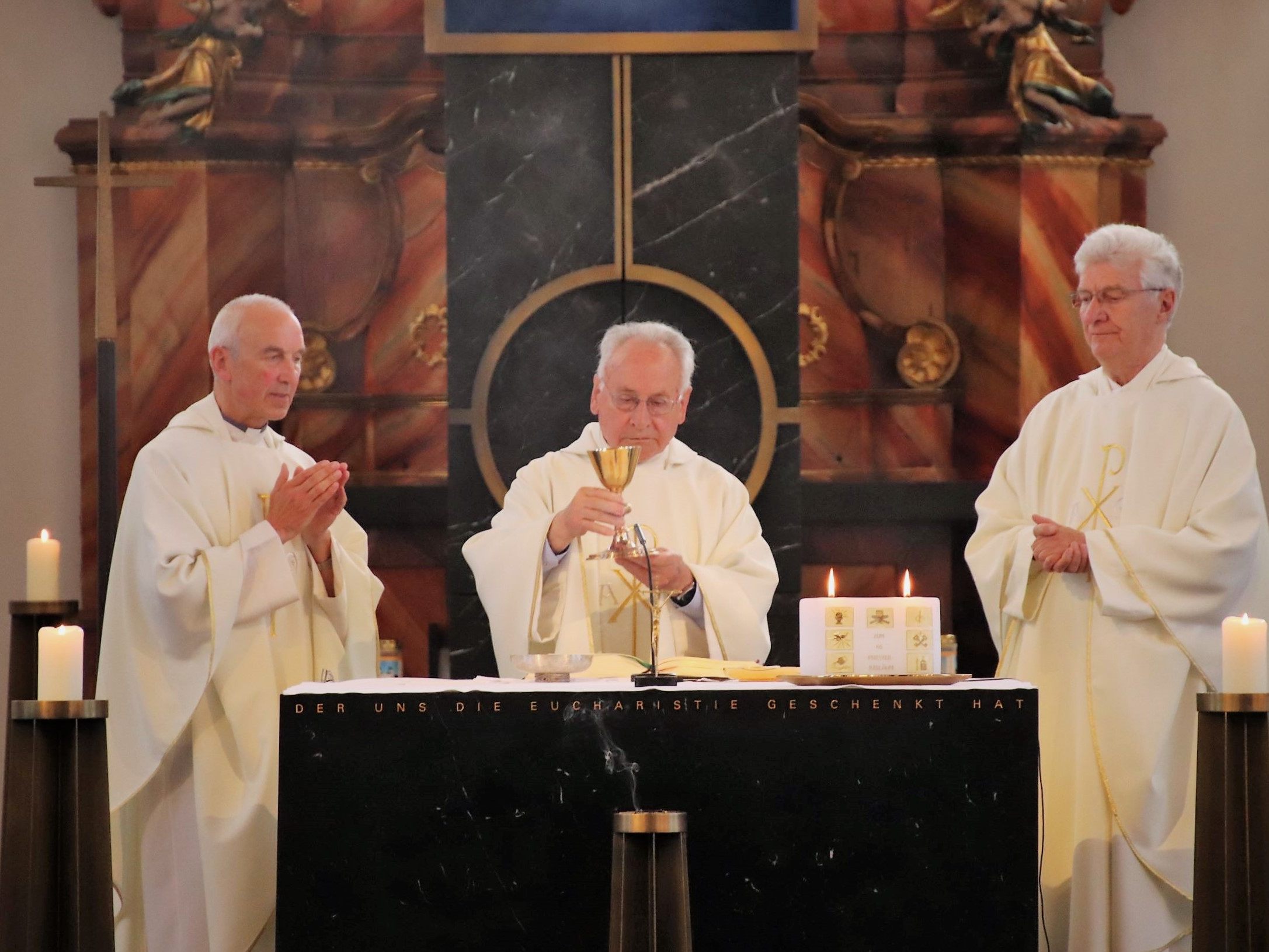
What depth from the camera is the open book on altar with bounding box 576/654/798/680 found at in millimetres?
4746

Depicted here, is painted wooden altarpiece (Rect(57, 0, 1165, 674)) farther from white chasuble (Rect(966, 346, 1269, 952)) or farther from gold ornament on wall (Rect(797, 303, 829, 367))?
white chasuble (Rect(966, 346, 1269, 952))

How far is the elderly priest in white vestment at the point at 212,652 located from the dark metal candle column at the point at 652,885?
175 centimetres

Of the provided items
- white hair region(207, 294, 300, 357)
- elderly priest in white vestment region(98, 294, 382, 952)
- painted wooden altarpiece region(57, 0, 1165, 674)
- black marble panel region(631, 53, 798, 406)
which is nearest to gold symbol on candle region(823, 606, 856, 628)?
elderly priest in white vestment region(98, 294, 382, 952)

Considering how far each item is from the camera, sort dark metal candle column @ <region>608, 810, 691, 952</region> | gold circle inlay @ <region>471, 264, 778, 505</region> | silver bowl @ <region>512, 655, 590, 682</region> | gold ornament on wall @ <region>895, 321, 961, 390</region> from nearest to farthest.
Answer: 1. dark metal candle column @ <region>608, 810, 691, 952</region>
2. silver bowl @ <region>512, 655, 590, 682</region>
3. gold circle inlay @ <region>471, 264, 778, 505</region>
4. gold ornament on wall @ <region>895, 321, 961, 390</region>

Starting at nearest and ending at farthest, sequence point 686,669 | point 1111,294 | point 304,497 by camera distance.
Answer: point 686,669 → point 304,497 → point 1111,294

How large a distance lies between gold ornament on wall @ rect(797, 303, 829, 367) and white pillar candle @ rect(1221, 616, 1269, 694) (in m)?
3.70

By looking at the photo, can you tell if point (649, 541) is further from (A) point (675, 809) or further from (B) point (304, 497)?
(A) point (675, 809)

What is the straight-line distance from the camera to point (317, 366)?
316 inches

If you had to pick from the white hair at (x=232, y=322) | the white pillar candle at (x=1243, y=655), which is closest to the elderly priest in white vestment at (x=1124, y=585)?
the white pillar candle at (x=1243, y=655)

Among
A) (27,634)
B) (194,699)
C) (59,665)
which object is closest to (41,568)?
(27,634)

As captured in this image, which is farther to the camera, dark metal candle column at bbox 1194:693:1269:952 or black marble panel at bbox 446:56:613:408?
black marble panel at bbox 446:56:613:408

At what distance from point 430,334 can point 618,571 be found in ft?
8.09

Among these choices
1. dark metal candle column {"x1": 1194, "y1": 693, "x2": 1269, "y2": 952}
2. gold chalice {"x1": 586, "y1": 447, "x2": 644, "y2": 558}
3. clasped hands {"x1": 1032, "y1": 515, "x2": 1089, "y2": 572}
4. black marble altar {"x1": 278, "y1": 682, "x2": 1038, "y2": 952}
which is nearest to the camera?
black marble altar {"x1": 278, "y1": 682, "x2": 1038, "y2": 952}

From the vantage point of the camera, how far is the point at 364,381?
809 cm
